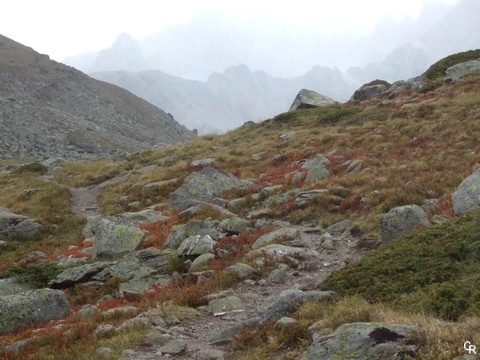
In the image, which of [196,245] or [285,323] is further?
[196,245]

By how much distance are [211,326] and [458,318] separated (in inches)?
196

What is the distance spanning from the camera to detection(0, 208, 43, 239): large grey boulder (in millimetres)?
20328

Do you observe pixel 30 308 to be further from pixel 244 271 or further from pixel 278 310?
pixel 278 310

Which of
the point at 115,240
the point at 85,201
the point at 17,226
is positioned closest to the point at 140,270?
the point at 115,240

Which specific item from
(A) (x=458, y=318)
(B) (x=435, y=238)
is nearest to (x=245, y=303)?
(B) (x=435, y=238)

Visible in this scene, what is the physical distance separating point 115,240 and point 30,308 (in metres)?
4.71

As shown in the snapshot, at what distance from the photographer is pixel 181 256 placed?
13398 mm

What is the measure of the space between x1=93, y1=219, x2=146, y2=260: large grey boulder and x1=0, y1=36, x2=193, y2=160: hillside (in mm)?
51757

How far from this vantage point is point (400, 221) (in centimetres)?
1055

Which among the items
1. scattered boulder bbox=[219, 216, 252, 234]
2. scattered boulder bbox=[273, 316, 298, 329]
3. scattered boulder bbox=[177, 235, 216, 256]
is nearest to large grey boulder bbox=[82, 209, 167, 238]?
scattered boulder bbox=[219, 216, 252, 234]

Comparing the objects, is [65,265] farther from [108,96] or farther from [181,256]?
[108,96]

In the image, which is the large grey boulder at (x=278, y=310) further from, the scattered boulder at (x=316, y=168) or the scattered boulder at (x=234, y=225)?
the scattered boulder at (x=316, y=168)

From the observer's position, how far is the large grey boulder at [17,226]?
20.3m

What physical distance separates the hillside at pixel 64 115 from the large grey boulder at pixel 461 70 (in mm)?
50251
